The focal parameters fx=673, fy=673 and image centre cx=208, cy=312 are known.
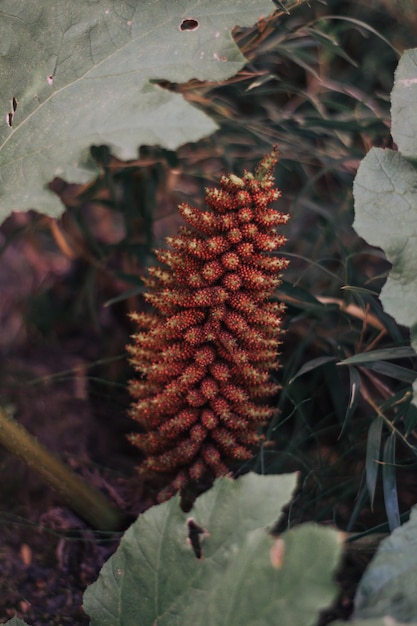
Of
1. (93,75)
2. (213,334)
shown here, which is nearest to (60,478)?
(213,334)

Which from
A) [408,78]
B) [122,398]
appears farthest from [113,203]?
[408,78]

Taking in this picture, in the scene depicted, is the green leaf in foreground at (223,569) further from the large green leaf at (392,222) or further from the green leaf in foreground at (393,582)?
the large green leaf at (392,222)

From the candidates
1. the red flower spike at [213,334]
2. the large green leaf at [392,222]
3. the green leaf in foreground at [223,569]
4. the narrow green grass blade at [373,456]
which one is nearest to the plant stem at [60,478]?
the red flower spike at [213,334]

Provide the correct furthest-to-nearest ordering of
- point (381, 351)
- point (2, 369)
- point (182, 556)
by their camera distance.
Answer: point (2, 369), point (381, 351), point (182, 556)

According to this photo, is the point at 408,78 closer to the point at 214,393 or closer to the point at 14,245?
the point at 214,393

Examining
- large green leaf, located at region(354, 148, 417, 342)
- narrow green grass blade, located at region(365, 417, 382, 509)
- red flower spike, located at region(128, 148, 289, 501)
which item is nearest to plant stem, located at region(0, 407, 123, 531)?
red flower spike, located at region(128, 148, 289, 501)

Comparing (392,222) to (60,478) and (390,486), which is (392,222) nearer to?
(390,486)
